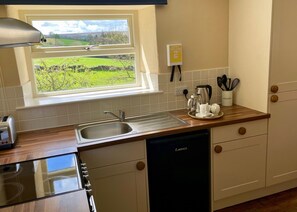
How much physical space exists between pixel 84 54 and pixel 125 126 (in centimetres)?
78

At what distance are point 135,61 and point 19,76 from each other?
1.09 meters

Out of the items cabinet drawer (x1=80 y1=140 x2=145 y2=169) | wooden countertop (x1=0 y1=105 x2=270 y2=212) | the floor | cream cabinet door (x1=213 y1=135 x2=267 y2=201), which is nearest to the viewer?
wooden countertop (x1=0 y1=105 x2=270 y2=212)

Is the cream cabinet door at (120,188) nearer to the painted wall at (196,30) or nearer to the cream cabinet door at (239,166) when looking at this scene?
the cream cabinet door at (239,166)

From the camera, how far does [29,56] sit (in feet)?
7.49

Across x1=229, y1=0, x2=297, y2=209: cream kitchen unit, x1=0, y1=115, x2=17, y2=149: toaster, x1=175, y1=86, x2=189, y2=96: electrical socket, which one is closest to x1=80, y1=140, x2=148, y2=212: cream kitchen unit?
x1=0, y1=115, x2=17, y2=149: toaster

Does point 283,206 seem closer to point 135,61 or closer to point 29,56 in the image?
point 135,61

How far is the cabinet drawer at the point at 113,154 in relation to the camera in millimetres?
1797

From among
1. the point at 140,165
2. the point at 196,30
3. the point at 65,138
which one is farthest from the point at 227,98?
the point at 65,138

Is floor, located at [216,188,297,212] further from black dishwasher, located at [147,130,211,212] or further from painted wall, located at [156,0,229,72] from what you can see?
painted wall, located at [156,0,229,72]

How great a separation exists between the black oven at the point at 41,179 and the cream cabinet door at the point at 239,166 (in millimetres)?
1181

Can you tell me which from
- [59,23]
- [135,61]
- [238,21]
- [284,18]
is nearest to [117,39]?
[135,61]

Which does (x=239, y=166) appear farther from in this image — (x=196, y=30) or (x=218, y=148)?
(x=196, y=30)

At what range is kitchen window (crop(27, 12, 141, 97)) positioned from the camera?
2342 mm

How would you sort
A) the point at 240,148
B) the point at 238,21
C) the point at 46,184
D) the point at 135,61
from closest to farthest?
1. the point at 46,184
2. the point at 240,148
3. the point at 238,21
4. the point at 135,61
